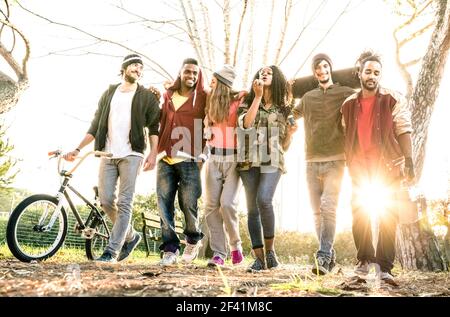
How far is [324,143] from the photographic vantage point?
13.2ft

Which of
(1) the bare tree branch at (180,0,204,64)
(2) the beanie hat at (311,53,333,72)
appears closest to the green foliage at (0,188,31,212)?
(1) the bare tree branch at (180,0,204,64)

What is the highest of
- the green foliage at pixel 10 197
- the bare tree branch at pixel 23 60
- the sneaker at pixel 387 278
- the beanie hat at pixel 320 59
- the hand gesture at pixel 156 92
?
the bare tree branch at pixel 23 60

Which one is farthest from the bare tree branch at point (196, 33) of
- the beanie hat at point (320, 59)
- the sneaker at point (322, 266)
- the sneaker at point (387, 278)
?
the sneaker at point (387, 278)

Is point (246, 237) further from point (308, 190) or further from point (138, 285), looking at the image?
point (138, 285)

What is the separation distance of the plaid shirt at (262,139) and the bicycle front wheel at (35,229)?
1838 mm

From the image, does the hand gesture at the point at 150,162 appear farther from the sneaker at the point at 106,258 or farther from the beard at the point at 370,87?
the beard at the point at 370,87

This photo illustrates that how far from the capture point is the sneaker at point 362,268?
11.3 feet

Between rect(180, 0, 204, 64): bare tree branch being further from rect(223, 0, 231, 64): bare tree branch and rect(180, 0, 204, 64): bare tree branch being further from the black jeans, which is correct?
the black jeans

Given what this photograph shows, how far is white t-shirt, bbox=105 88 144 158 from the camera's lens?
162 inches

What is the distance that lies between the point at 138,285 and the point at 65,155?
7.72 ft

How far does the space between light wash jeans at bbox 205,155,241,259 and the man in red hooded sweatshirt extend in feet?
0.38

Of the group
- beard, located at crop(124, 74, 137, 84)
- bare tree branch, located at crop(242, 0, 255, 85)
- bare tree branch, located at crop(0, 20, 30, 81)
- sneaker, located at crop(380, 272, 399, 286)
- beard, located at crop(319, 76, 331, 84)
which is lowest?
sneaker, located at crop(380, 272, 399, 286)

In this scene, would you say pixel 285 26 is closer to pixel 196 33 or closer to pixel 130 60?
pixel 196 33

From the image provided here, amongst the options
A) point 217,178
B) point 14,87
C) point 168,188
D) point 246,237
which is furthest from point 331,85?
point 246,237
